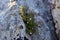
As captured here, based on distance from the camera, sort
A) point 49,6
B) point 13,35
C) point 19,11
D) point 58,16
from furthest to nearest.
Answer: point 49,6
point 58,16
point 19,11
point 13,35

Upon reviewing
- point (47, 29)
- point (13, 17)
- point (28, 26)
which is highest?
point (13, 17)

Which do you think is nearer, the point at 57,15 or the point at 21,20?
the point at 21,20

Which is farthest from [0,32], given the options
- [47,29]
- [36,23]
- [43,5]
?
[43,5]

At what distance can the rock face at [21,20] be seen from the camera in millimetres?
4258

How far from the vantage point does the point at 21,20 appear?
4.37 meters

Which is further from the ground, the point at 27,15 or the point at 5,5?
the point at 5,5

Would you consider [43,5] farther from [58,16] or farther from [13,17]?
[13,17]

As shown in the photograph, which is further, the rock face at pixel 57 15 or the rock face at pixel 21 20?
the rock face at pixel 57 15

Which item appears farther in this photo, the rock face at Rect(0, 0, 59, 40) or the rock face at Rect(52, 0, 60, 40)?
the rock face at Rect(52, 0, 60, 40)

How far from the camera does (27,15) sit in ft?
15.7

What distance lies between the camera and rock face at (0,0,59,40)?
14.0ft

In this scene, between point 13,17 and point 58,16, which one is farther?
point 58,16

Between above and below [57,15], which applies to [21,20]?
above

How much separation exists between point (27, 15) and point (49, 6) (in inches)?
37.1
